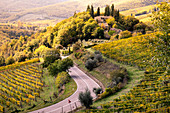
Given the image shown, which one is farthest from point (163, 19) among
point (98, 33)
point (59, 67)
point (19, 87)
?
point (98, 33)

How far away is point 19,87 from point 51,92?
8555 millimetres

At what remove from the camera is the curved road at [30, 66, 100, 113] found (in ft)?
83.8

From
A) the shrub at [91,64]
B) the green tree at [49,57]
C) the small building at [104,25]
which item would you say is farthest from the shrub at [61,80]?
the small building at [104,25]

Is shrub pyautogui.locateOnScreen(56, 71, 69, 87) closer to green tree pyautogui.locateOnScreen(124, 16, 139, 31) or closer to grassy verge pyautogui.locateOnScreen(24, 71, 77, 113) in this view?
grassy verge pyautogui.locateOnScreen(24, 71, 77, 113)

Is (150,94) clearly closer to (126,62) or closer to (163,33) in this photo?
(163,33)

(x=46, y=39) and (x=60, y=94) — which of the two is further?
(x=46, y=39)

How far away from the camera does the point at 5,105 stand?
3008 centimetres

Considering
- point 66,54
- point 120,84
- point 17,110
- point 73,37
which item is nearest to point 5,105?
point 17,110

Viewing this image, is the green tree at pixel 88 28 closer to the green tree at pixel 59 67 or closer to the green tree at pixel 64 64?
the green tree at pixel 64 64

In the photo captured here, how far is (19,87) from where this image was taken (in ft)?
123

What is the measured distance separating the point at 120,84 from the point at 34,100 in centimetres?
1600

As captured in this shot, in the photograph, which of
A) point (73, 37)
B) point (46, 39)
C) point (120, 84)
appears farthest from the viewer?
point (46, 39)

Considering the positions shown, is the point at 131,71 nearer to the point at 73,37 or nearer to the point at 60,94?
the point at 60,94

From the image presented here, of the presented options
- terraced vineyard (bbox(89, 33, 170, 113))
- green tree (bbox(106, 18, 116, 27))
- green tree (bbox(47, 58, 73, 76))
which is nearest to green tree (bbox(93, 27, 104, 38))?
green tree (bbox(106, 18, 116, 27))
